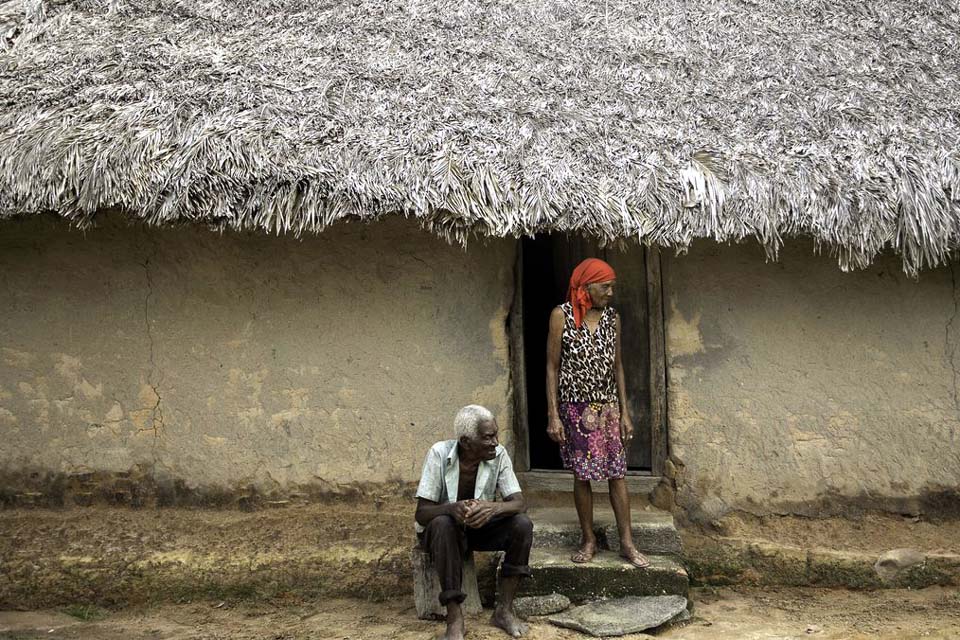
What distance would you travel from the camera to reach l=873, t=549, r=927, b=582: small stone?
448cm

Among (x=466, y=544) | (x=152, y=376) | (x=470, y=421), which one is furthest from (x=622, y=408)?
(x=152, y=376)

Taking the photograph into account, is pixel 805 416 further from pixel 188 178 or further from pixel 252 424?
pixel 188 178

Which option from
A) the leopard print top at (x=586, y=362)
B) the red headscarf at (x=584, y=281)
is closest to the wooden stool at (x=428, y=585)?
the leopard print top at (x=586, y=362)

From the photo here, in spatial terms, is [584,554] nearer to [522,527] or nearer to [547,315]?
[522,527]

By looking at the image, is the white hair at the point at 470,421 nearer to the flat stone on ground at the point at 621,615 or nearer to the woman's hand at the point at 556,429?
the woman's hand at the point at 556,429

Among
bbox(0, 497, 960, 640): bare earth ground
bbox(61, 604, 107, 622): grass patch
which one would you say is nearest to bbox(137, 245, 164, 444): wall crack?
bbox(0, 497, 960, 640): bare earth ground

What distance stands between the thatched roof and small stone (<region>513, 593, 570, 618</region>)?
163cm

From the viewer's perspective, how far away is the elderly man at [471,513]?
3.79 meters

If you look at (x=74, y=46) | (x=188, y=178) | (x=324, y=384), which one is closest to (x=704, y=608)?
(x=324, y=384)

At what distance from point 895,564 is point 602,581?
4.86 ft

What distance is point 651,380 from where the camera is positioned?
5.02 m

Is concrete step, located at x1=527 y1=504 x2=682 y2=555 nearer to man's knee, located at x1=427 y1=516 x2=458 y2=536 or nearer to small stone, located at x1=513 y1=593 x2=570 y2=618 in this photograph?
small stone, located at x1=513 y1=593 x2=570 y2=618

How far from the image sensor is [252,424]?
475cm

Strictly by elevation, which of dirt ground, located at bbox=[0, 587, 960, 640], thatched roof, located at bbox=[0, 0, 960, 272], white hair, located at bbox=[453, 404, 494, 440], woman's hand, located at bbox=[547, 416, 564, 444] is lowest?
dirt ground, located at bbox=[0, 587, 960, 640]
